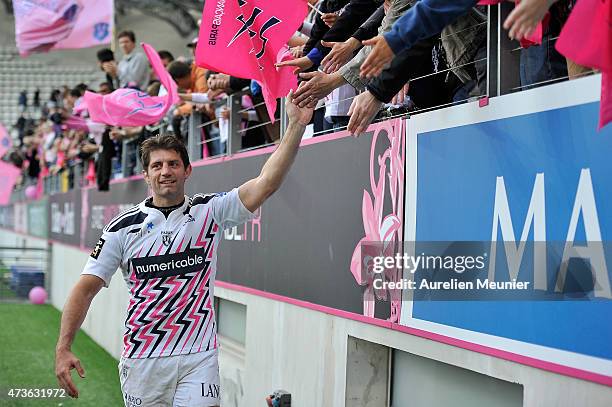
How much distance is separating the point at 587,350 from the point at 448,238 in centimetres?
109

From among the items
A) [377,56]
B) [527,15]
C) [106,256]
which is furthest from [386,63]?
[106,256]

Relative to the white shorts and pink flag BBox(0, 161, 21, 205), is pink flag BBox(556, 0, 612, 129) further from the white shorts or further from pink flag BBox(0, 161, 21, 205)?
pink flag BBox(0, 161, 21, 205)

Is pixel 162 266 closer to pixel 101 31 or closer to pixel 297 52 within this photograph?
pixel 297 52

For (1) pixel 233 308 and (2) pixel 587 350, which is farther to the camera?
(1) pixel 233 308

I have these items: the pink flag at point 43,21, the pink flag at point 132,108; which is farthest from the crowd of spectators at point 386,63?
the pink flag at point 43,21

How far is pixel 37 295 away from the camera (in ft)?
64.5

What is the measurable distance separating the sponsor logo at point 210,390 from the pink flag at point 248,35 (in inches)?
67.4

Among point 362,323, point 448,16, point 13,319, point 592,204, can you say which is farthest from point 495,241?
point 13,319

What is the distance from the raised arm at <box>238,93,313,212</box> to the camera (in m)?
4.40

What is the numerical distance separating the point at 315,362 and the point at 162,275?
153cm

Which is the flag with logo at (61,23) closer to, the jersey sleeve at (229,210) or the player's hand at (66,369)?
the jersey sleeve at (229,210)

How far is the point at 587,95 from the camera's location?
10.6ft

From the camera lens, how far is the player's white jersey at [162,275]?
455 cm

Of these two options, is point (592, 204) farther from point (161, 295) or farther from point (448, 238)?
point (161, 295)
